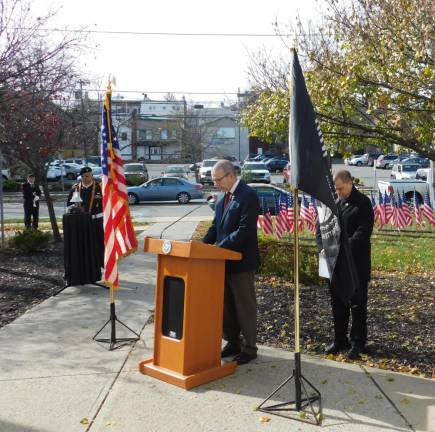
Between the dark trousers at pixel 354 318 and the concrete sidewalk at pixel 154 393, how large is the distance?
13.7 inches

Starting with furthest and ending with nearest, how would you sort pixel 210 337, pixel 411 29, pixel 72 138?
pixel 72 138 < pixel 411 29 < pixel 210 337

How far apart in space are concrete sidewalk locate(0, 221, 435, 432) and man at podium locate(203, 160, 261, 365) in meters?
0.42

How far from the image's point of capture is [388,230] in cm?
1736

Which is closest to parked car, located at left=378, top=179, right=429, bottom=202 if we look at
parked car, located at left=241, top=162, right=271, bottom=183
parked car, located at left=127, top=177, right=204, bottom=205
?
parked car, located at left=127, top=177, right=204, bottom=205

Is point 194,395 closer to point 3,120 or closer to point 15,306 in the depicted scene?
point 15,306

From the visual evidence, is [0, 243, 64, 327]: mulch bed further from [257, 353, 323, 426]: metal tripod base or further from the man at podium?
[257, 353, 323, 426]: metal tripod base

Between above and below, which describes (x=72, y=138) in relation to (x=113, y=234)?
above

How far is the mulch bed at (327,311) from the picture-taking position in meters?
6.03

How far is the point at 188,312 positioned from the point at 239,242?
0.79 metres

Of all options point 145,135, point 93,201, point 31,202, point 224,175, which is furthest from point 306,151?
point 145,135

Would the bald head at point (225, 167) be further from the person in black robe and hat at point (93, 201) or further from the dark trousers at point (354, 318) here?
the person in black robe and hat at point (93, 201)

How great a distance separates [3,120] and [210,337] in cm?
757

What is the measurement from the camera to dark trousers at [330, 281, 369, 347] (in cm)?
578

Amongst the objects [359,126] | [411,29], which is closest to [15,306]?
[359,126]
